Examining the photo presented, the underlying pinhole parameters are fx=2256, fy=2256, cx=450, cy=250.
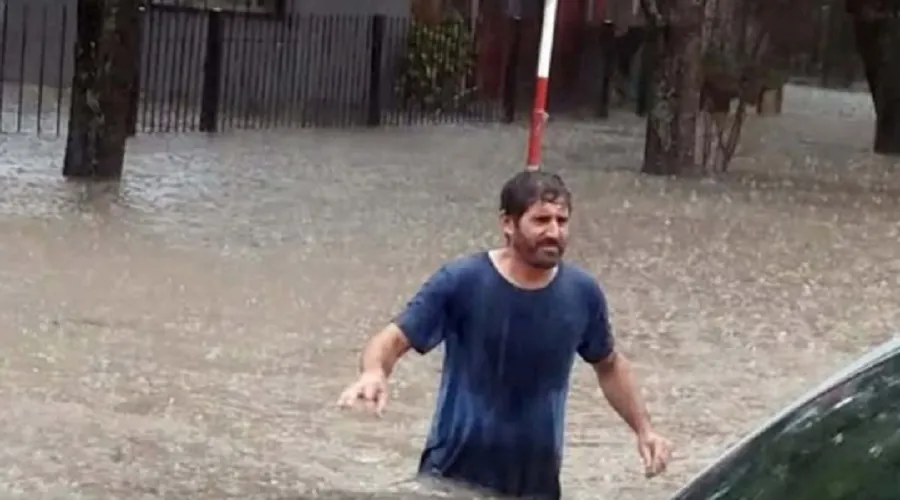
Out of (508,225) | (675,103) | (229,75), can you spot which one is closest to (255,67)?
(229,75)

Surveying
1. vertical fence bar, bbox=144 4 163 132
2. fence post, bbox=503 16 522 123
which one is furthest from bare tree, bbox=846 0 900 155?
vertical fence bar, bbox=144 4 163 132

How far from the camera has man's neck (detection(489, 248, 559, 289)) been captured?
562 centimetres

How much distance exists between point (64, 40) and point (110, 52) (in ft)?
30.0

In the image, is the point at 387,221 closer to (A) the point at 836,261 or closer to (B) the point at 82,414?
(A) the point at 836,261

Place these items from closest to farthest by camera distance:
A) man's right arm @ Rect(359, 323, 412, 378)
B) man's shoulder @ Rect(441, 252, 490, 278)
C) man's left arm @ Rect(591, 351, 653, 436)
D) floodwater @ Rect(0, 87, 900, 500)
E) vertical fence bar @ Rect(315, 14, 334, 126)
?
man's right arm @ Rect(359, 323, 412, 378)
man's shoulder @ Rect(441, 252, 490, 278)
man's left arm @ Rect(591, 351, 653, 436)
floodwater @ Rect(0, 87, 900, 500)
vertical fence bar @ Rect(315, 14, 334, 126)

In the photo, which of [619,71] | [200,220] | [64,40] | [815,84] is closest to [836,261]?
[200,220]

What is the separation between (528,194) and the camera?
5.66 m

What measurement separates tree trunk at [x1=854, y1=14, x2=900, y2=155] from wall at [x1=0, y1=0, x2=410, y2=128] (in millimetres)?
5529

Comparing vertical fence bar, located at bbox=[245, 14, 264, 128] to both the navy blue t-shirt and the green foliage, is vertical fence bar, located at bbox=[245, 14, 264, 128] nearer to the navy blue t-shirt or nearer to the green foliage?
the green foliage

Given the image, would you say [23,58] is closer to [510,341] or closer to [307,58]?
[307,58]

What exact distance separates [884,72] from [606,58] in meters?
6.06

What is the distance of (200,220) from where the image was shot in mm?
14484

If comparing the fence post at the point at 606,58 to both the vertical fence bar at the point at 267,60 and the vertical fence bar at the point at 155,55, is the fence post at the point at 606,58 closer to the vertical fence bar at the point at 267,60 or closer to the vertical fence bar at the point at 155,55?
the vertical fence bar at the point at 267,60

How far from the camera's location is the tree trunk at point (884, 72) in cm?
2594
